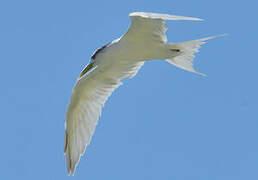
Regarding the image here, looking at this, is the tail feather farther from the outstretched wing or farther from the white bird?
the outstretched wing

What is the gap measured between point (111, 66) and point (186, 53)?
1143 millimetres

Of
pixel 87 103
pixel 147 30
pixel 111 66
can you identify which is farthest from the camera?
pixel 87 103

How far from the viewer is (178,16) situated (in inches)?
220

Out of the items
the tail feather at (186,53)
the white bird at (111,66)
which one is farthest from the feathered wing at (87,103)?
the tail feather at (186,53)

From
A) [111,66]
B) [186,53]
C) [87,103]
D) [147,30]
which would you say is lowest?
[87,103]

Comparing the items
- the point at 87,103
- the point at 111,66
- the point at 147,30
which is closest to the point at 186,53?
the point at 147,30

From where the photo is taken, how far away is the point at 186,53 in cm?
715

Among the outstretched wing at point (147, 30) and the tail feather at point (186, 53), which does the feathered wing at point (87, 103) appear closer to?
the tail feather at point (186, 53)

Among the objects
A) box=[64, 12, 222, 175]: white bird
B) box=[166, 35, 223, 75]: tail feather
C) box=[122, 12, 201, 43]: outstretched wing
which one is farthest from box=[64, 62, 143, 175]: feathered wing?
box=[122, 12, 201, 43]: outstretched wing

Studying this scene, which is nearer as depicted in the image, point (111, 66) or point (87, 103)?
point (111, 66)

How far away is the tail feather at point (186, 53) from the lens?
6949 millimetres

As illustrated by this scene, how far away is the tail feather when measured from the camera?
6.95m

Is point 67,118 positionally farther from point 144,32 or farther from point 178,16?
point 178,16

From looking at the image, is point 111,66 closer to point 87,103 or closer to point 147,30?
point 87,103
